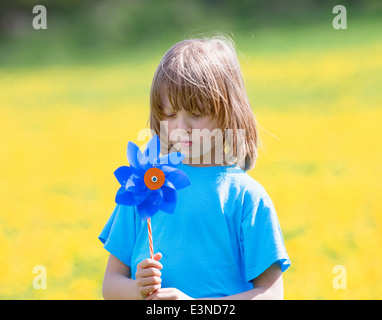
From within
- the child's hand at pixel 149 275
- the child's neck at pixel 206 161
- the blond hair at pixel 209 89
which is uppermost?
the blond hair at pixel 209 89

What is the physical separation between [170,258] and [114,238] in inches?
8.2

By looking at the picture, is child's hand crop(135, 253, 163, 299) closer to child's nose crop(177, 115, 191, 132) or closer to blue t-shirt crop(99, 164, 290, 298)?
blue t-shirt crop(99, 164, 290, 298)

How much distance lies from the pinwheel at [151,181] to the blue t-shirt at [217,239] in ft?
0.32

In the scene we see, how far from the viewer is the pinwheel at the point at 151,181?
1.99 meters

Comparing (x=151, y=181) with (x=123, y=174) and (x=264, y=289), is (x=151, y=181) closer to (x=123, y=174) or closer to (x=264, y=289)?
(x=123, y=174)

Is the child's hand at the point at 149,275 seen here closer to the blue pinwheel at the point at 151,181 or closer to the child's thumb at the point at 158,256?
the child's thumb at the point at 158,256

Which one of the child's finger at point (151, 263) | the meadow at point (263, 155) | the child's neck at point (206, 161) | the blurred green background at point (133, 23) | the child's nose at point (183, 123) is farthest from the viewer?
the blurred green background at point (133, 23)

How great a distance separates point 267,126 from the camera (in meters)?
9.05

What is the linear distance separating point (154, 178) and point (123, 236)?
26 cm

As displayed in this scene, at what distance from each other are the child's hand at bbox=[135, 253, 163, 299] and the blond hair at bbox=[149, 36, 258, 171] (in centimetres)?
43

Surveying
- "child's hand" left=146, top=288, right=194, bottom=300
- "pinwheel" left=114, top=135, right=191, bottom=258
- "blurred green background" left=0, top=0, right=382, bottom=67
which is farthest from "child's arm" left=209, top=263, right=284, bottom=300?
"blurred green background" left=0, top=0, right=382, bottom=67

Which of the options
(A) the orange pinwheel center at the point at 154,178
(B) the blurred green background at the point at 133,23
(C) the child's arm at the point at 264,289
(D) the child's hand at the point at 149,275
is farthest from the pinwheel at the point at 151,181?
(B) the blurred green background at the point at 133,23

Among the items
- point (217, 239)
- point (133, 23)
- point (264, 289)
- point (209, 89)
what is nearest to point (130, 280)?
point (217, 239)
